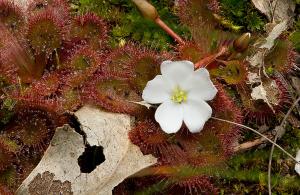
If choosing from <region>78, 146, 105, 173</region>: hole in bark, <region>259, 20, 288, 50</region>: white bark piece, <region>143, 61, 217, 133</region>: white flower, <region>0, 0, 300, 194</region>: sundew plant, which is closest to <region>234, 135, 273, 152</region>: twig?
<region>0, 0, 300, 194</region>: sundew plant

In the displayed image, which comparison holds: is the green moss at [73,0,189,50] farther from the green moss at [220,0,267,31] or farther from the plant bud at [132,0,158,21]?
the green moss at [220,0,267,31]

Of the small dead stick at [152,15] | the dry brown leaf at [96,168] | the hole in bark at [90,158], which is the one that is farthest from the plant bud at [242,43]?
the hole in bark at [90,158]

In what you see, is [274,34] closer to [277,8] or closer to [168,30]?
[277,8]

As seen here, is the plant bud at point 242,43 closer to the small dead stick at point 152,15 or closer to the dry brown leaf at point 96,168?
the small dead stick at point 152,15

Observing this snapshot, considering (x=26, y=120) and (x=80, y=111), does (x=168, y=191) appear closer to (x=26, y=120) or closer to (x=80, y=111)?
(x=80, y=111)

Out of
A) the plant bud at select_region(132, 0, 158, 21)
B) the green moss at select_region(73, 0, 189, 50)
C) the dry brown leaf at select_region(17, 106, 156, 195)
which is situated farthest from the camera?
the green moss at select_region(73, 0, 189, 50)

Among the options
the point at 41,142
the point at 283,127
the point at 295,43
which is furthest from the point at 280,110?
the point at 41,142

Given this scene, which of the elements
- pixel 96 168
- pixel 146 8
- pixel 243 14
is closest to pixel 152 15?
pixel 146 8
